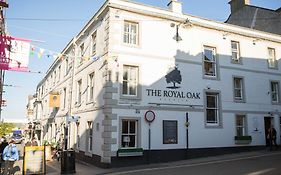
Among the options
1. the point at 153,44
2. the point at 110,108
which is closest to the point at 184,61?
the point at 153,44

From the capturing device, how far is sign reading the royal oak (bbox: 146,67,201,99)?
16.9 meters

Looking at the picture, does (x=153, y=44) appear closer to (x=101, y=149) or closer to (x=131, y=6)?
(x=131, y=6)

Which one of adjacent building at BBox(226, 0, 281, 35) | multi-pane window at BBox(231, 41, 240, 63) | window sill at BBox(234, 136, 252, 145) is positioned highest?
adjacent building at BBox(226, 0, 281, 35)

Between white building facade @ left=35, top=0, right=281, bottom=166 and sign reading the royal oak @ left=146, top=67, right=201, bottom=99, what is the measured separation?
66mm

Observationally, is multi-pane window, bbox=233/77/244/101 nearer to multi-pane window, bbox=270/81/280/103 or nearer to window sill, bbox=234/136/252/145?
Result: window sill, bbox=234/136/252/145

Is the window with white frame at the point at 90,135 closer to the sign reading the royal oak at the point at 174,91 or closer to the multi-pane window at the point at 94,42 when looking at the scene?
the sign reading the royal oak at the point at 174,91

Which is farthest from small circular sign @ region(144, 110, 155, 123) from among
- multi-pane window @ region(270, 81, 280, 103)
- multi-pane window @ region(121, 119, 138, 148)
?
multi-pane window @ region(270, 81, 280, 103)

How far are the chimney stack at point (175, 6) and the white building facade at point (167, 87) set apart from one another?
83 mm

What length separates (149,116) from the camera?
16.1 metres

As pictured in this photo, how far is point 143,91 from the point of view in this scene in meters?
16.5

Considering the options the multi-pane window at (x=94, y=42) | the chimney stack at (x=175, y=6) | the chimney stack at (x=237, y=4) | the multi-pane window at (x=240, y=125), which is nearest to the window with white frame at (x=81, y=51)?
the multi-pane window at (x=94, y=42)

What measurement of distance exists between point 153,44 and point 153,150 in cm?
661

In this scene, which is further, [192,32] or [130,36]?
[192,32]

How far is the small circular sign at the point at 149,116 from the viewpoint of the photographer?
1602cm
